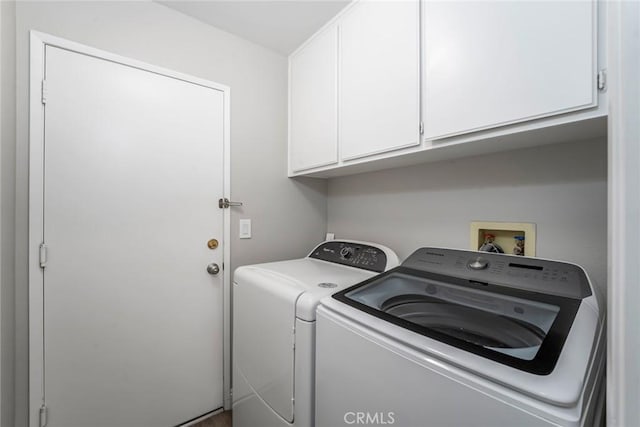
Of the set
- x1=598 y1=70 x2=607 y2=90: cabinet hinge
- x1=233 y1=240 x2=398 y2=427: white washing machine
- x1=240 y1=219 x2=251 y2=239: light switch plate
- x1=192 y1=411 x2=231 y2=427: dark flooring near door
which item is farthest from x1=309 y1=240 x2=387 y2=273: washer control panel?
x1=192 y1=411 x2=231 y2=427: dark flooring near door

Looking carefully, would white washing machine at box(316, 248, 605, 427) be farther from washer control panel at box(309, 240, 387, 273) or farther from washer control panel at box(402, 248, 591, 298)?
washer control panel at box(309, 240, 387, 273)

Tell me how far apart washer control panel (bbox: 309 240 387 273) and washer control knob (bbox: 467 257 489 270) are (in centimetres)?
40

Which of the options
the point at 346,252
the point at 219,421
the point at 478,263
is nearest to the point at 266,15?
the point at 346,252

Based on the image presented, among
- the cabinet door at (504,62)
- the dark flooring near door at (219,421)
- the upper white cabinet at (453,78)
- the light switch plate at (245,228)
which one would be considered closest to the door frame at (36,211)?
the dark flooring near door at (219,421)

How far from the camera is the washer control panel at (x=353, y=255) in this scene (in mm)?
1432

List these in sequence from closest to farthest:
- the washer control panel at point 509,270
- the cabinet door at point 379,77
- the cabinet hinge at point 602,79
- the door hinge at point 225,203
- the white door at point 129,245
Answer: the cabinet hinge at point 602,79
the washer control panel at point 509,270
the cabinet door at point 379,77
the white door at point 129,245
the door hinge at point 225,203

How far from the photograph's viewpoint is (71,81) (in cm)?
124

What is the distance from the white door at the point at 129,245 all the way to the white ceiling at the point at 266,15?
414mm

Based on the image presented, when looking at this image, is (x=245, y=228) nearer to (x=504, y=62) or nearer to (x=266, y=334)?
(x=266, y=334)

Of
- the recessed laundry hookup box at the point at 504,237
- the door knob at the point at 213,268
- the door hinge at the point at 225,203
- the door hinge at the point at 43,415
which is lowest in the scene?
the door hinge at the point at 43,415

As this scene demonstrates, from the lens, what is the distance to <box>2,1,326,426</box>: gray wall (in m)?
1.15

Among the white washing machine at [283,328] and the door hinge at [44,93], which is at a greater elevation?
the door hinge at [44,93]

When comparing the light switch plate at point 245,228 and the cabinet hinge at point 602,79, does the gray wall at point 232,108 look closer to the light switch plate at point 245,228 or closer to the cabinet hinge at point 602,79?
the light switch plate at point 245,228

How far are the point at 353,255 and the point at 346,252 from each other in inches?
2.4
